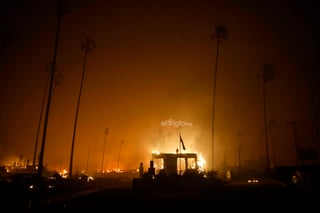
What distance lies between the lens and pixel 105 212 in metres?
17.6

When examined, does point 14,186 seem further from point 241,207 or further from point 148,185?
point 241,207

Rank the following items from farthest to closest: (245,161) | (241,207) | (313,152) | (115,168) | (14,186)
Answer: (115,168), (245,161), (313,152), (14,186), (241,207)

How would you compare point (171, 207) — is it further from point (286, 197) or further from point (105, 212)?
point (286, 197)

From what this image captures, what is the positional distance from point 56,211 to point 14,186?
10.7 m

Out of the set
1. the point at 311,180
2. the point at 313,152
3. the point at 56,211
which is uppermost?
the point at 313,152

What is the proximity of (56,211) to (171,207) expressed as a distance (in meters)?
6.87

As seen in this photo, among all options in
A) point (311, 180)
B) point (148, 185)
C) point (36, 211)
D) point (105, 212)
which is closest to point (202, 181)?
point (148, 185)

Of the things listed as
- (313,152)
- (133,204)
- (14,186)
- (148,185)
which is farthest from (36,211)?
(313,152)

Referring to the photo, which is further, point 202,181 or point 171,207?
point 202,181

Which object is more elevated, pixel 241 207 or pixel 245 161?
pixel 245 161

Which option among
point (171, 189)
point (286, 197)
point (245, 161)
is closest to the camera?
point (286, 197)

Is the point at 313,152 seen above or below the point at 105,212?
above

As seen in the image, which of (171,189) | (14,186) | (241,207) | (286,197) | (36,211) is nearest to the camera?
(36,211)

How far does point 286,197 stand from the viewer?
74.5ft
